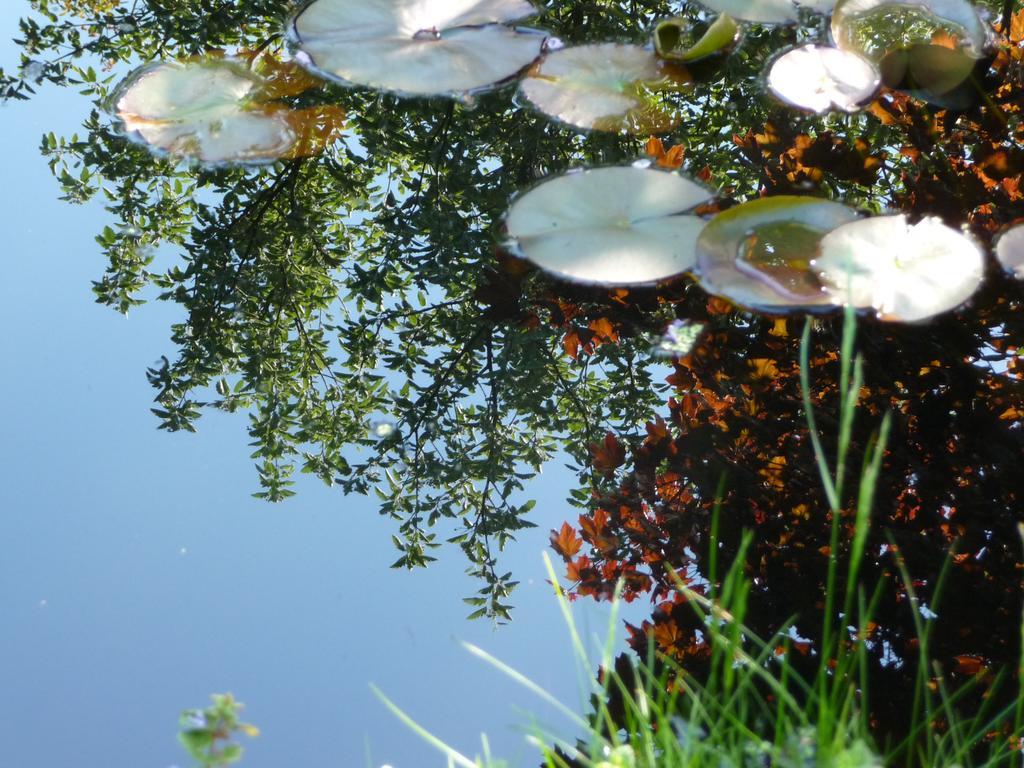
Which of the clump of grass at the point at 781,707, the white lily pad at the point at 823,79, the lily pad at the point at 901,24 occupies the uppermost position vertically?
the lily pad at the point at 901,24

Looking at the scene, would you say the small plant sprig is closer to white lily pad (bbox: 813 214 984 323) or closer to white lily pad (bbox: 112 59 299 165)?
white lily pad (bbox: 813 214 984 323)

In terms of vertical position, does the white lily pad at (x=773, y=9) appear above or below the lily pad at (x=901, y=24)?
above

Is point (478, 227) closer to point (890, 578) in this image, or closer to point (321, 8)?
point (321, 8)

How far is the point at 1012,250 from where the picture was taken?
169 cm

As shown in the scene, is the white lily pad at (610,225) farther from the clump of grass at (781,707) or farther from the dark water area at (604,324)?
the clump of grass at (781,707)

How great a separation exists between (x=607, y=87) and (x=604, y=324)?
89 cm

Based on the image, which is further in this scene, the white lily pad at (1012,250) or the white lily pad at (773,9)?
the white lily pad at (773,9)

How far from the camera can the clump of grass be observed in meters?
0.82

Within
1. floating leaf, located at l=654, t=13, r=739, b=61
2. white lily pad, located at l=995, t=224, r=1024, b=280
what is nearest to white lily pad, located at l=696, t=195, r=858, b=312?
white lily pad, located at l=995, t=224, r=1024, b=280

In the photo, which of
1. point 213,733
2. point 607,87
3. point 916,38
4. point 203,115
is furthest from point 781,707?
point 916,38

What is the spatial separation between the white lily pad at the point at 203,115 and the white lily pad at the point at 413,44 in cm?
19

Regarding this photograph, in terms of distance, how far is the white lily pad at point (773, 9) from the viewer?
2.49m

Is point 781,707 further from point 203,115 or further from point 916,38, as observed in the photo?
point 916,38

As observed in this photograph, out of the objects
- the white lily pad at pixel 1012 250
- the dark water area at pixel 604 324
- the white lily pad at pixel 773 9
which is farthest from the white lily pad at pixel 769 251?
the white lily pad at pixel 773 9
